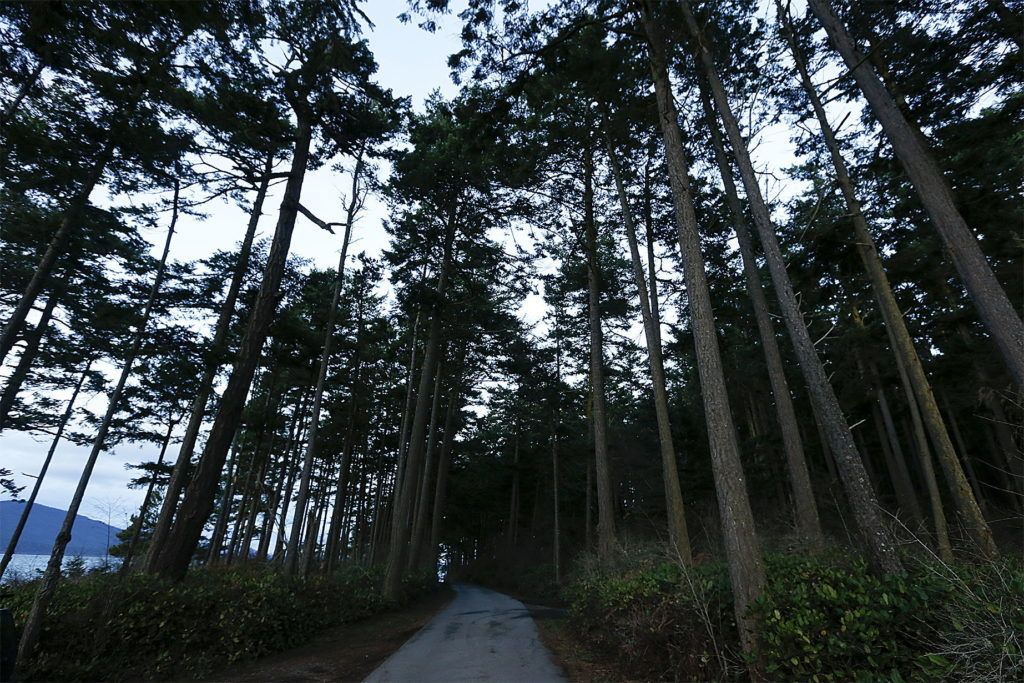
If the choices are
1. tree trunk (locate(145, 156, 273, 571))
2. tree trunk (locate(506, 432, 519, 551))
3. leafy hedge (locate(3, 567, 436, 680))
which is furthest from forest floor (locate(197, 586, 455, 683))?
tree trunk (locate(506, 432, 519, 551))

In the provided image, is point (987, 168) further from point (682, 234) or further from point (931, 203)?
point (682, 234)

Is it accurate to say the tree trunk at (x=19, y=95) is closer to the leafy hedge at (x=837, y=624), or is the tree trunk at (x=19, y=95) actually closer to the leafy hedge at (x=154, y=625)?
the leafy hedge at (x=154, y=625)

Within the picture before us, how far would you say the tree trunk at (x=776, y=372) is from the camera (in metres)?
8.61

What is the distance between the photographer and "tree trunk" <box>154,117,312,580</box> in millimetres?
7906

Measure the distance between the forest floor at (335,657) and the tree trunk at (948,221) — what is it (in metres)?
9.77

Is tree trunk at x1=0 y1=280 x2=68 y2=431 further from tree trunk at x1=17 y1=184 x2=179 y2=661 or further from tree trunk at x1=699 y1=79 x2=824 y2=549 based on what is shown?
tree trunk at x1=699 y1=79 x2=824 y2=549

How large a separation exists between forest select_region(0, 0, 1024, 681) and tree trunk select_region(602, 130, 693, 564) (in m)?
0.10

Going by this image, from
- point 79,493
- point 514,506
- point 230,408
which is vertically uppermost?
point 230,408

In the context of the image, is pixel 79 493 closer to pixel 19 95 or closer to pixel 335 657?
pixel 335 657

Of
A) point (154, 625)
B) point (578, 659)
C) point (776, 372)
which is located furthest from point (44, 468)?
point (776, 372)

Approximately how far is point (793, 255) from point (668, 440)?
5857mm

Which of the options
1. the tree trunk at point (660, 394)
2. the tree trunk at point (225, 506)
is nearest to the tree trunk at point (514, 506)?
the tree trunk at point (225, 506)

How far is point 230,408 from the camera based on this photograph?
345 inches

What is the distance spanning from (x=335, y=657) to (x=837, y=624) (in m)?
7.72
